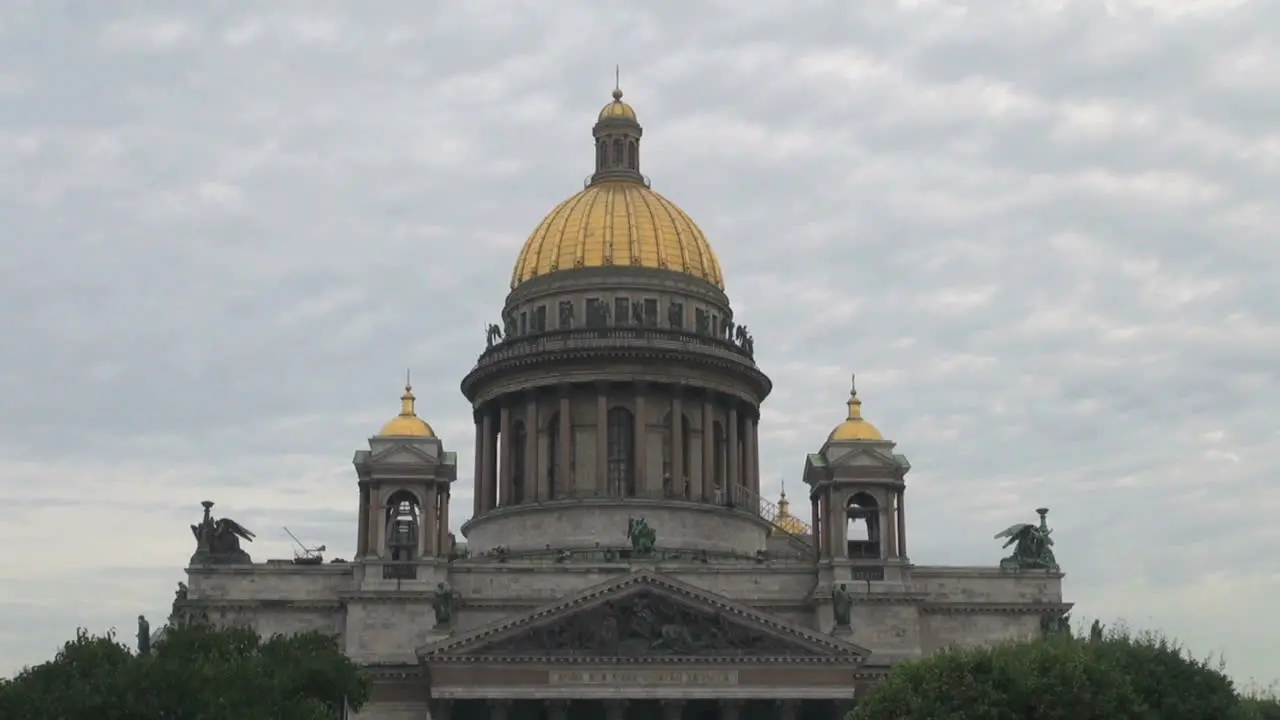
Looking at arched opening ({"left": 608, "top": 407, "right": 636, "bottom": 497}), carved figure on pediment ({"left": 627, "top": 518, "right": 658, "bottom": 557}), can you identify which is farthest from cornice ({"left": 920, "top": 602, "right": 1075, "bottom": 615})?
arched opening ({"left": 608, "top": 407, "right": 636, "bottom": 497})

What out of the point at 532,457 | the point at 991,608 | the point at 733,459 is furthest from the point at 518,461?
the point at 991,608

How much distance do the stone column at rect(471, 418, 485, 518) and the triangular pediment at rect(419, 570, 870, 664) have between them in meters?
18.1

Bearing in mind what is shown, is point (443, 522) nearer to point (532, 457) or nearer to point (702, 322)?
point (532, 457)

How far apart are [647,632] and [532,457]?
1727 cm

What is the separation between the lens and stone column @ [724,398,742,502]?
100062 mm

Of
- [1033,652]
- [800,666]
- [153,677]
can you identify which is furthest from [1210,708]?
[153,677]

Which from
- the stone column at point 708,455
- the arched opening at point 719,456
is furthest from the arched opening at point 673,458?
the arched opening at point 719,456

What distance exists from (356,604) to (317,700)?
13869 mm

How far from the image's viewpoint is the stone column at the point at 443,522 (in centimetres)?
8894

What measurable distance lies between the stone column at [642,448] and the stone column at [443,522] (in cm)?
1065

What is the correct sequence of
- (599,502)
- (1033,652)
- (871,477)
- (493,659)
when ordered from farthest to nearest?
(599,502), (871,477), (493,659), (1033,652)

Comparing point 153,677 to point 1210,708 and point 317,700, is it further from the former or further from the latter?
point 1210,708

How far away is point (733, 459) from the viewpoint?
101 meters

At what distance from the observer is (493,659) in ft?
271
